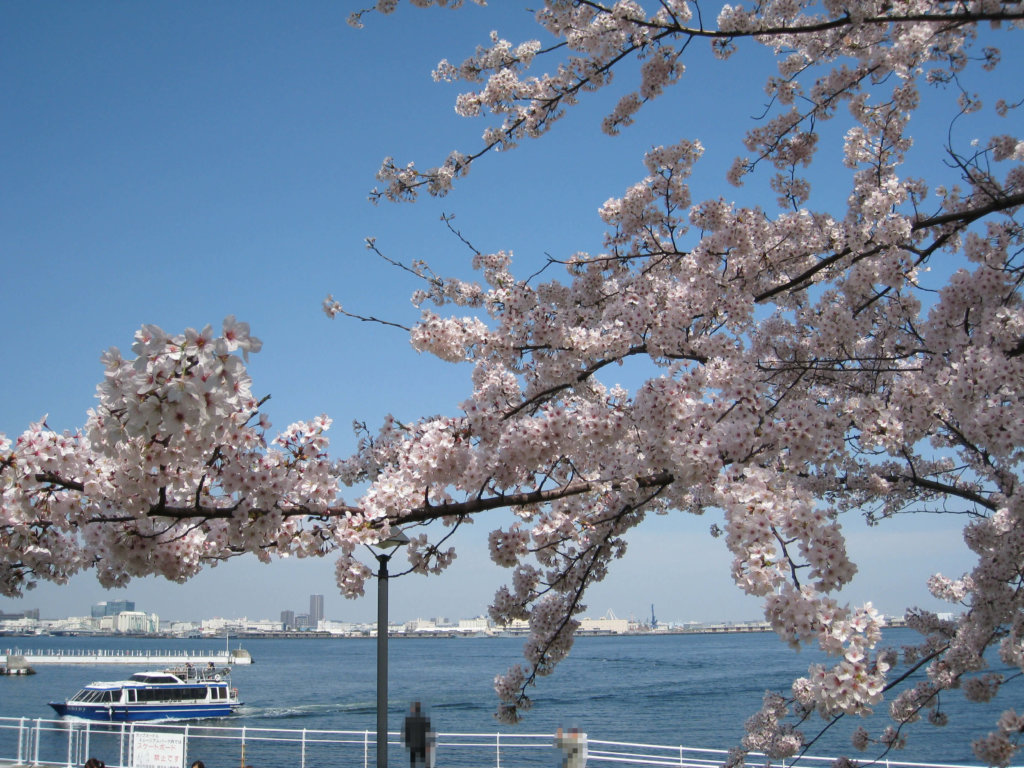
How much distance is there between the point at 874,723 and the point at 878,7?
115 feet

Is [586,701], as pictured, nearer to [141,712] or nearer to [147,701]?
[147,701]

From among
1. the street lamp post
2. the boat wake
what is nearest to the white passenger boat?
the boat wake

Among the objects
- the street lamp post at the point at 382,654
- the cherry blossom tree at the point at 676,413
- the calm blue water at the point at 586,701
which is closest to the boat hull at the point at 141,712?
the calm blue water at the point at 586,701

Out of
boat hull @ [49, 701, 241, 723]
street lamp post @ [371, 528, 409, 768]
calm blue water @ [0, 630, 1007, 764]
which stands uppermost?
street lamp post @ [371, 528, 409, 768]

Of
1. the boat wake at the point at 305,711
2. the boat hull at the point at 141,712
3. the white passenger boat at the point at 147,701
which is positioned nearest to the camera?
the boat hull at the point at 141,712

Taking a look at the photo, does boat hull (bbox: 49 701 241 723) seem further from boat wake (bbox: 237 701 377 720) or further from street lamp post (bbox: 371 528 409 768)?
street lamp post (bbox: 371 528 409 768)

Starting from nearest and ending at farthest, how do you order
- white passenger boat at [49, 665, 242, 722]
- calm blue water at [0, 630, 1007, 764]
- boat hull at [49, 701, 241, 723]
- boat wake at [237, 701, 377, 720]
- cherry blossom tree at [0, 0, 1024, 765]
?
cherry blossom tree at [0, 0, 1024, 765], calm blue water at [0, 630, 1007, 764], boat hull at [49, 701, 241, 723], white passenger boat at [49, 665, 242, 722], boat wake at [237, 701, 377, 720]

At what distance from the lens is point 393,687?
197ft

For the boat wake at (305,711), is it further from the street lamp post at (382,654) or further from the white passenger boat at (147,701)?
the street lamp post at (382,654)

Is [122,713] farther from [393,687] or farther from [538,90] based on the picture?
[538,90]

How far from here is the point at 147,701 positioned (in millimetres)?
36688

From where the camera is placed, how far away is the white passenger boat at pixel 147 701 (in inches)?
1412

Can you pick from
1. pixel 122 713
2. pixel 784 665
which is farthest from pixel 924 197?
pixel 784 665

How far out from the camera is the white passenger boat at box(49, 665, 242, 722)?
35.9 m
